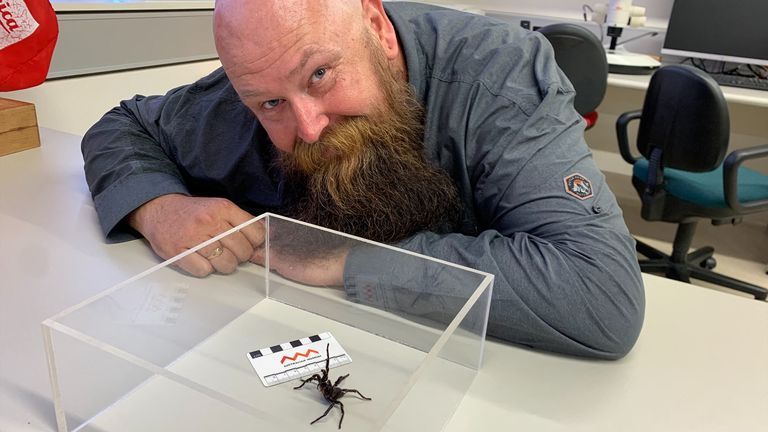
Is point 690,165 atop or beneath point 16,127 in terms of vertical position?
beneath

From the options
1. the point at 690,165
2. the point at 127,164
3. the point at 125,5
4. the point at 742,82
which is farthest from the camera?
the point at 742,82

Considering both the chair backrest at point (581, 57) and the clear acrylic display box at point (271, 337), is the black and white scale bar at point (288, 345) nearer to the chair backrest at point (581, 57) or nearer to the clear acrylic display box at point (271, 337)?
the clear acrylic display box at point (271, 337)

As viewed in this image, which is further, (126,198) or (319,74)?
(126,198)

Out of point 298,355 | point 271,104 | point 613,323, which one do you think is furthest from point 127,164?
point 613,323

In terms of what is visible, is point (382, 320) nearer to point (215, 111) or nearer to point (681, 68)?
point (215, 111)

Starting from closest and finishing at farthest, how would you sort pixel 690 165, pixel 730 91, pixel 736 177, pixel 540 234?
1. pixel 540 234
2. pixel 736 177
3. pixel 690 165
4. pixel 730 91

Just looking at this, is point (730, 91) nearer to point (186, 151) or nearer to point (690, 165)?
point (690, 165)

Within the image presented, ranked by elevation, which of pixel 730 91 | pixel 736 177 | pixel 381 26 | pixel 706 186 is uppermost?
pixel 381 26
